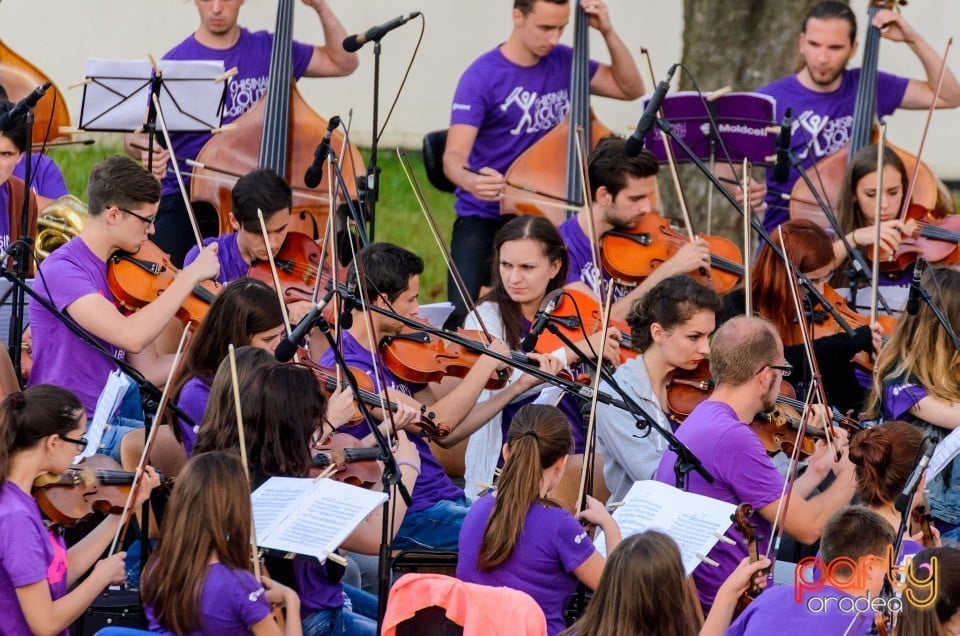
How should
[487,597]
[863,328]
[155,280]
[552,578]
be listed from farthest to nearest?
[863,328], [155,280], [552,578], [487,597]

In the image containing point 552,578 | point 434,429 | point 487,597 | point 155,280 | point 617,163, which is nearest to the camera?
point 487,597

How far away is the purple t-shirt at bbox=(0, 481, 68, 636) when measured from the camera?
3.91 meters

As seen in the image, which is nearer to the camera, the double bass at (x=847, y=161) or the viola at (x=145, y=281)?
the viola at (x=145, y=281)

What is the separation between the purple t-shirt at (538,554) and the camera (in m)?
4.30

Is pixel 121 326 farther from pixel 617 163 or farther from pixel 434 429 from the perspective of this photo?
pixel 617 163

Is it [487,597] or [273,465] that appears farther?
[273,465]

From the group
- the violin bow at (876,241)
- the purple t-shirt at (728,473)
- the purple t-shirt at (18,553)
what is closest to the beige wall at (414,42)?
the violin bow at (876,241)

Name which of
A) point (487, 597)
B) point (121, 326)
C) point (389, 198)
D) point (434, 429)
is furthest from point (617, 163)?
point (389, 198)

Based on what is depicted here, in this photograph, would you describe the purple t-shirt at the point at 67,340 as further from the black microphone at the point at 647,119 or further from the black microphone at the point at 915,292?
the black microphone at the point at 915,292

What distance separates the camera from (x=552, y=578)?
4332 millimetres

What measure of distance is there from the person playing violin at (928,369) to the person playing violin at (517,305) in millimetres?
1020

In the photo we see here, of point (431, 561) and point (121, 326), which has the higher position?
point (121, 326)

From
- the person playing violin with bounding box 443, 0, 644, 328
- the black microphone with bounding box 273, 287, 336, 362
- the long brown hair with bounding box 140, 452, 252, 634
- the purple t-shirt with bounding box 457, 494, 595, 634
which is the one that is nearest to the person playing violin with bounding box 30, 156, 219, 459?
the black microphone with bounding box 273, 287, 336, 362

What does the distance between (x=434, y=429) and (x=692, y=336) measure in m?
0.98
